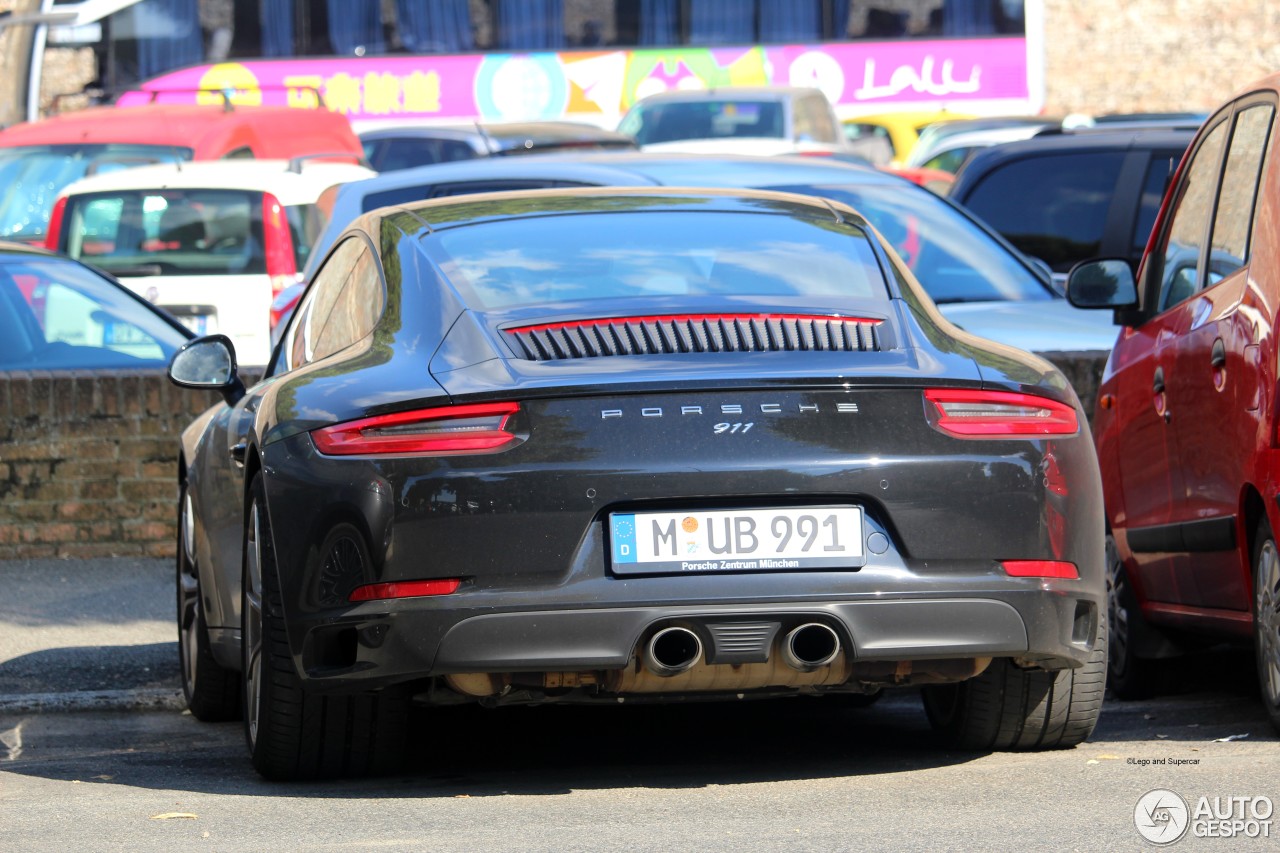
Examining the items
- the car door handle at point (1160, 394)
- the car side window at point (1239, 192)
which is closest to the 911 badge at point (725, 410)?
the car side window at point (1239, 192)

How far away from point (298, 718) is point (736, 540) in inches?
45.1

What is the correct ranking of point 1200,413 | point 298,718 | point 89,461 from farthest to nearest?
point 89,461 → point 1200,413 → point 298,718

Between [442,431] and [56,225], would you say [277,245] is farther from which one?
[442,431]

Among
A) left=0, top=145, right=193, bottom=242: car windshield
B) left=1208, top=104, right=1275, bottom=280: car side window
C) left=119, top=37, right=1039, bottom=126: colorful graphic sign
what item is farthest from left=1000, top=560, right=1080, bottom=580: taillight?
left=119, top=37, right=1039, bottom=126: colorful graphic sign

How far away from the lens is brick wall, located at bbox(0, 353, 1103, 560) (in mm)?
9562

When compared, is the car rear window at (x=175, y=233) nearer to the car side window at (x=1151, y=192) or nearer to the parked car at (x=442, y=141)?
the car side window at (x=1151, y=192)

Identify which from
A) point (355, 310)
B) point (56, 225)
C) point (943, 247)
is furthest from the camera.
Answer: point (56, 225)

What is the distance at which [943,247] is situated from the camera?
33.0 ft

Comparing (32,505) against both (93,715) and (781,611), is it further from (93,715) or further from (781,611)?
(781,611)

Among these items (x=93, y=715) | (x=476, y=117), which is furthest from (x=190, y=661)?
(x=476, y=117)

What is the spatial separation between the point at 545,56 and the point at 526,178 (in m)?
24.4

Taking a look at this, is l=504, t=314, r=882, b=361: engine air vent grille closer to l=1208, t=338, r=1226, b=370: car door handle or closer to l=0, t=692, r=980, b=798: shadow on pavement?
l=0, t=692, r=980, b=798: shadow on pavement

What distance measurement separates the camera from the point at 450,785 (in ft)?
17.0

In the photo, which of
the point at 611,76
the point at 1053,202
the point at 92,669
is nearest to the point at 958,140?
the point at 611,76
